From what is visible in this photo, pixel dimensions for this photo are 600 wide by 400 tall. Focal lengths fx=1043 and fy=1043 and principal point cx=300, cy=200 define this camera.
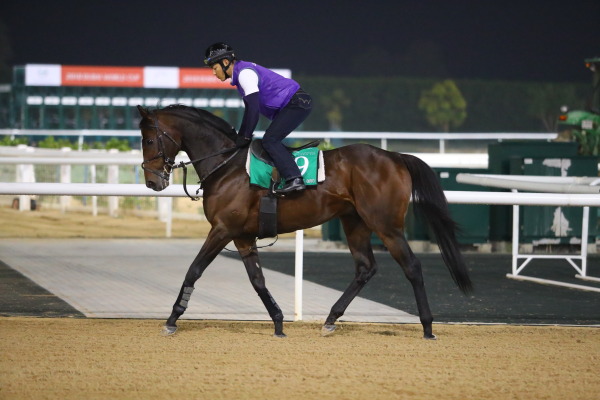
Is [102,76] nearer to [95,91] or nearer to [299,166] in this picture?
[95,91]

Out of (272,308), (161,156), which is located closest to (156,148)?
(161,156)

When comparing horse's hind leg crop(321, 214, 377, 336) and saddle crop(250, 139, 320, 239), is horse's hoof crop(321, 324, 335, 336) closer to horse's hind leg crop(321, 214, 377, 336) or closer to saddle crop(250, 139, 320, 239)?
horse's hind leg crop(321, 214, 377, 336)

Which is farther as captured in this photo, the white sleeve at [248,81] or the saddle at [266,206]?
the saddle at [266,206]

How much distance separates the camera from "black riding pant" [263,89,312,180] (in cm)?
691

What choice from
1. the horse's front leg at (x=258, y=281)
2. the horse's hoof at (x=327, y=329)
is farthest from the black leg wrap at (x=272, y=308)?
the horse's hoof at (x=327, y=329)

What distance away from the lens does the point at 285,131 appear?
23.0 feet

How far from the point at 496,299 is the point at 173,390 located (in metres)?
4.50

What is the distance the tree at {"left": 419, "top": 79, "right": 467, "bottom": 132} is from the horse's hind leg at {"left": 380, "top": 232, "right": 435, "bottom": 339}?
4662cm

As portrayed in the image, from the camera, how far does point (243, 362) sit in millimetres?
6191

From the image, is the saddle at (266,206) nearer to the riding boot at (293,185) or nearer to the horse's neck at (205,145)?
the riding boot at (293,185)

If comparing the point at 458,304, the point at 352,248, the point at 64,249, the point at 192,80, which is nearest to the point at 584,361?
the point at 352,248

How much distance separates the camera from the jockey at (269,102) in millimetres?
6855

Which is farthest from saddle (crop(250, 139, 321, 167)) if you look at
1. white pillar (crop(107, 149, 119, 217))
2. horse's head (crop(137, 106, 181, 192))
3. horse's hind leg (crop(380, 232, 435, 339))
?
white pillar (crop(107, 149, 119, 217))

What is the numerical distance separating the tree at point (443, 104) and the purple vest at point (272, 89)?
46560 millimetres
